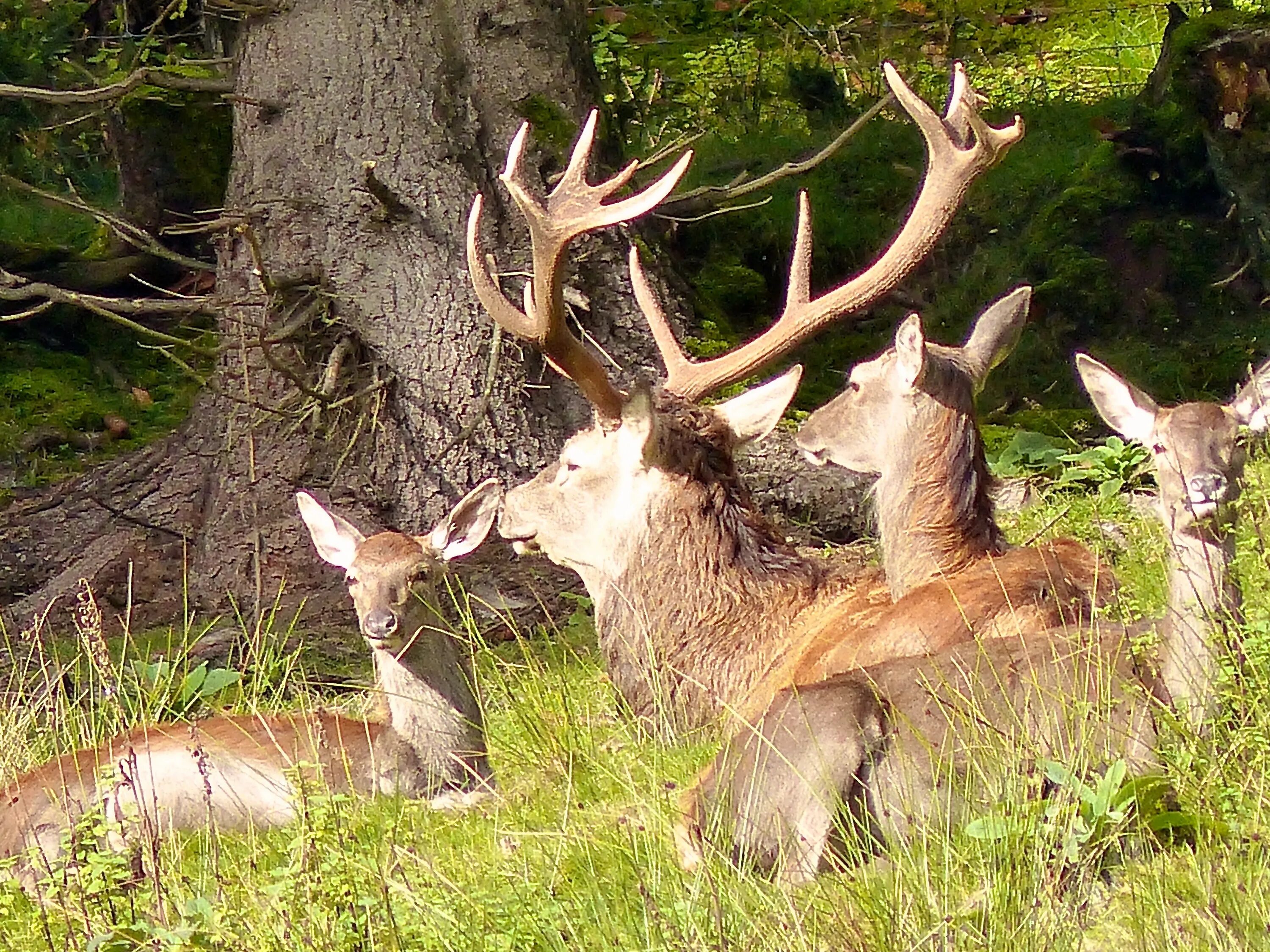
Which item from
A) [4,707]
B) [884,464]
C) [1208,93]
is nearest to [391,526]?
[4,707]

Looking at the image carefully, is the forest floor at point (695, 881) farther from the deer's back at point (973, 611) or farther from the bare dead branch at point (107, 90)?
the bare dead branch at point (107, 90)

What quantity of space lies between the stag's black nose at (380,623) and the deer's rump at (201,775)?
0.95ft

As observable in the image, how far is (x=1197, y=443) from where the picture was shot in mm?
4000

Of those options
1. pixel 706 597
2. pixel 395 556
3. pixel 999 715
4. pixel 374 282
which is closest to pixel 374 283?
pixel 374 282

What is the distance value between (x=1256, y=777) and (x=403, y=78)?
4247 mm

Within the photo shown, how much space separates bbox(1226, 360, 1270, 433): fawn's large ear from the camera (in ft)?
14.2

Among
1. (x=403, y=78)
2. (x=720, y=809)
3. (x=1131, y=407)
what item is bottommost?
(x=720, y=809)

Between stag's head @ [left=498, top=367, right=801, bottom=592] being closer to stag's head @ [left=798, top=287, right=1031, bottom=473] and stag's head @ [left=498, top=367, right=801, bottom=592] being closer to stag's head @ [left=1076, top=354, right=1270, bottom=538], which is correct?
stag's head @ [left=798, top=287, right=1031, bottom=473]

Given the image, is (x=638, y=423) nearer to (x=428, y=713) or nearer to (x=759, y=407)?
(x=759, y=407)

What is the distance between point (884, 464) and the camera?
5.57m

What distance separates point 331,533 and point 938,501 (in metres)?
1.86

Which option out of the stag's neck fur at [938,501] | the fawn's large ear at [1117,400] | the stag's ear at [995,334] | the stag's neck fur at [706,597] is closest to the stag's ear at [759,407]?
the stag's neck fur at [706,597]

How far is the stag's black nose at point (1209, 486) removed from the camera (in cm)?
385

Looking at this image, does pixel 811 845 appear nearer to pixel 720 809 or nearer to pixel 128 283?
pixel 720 809
